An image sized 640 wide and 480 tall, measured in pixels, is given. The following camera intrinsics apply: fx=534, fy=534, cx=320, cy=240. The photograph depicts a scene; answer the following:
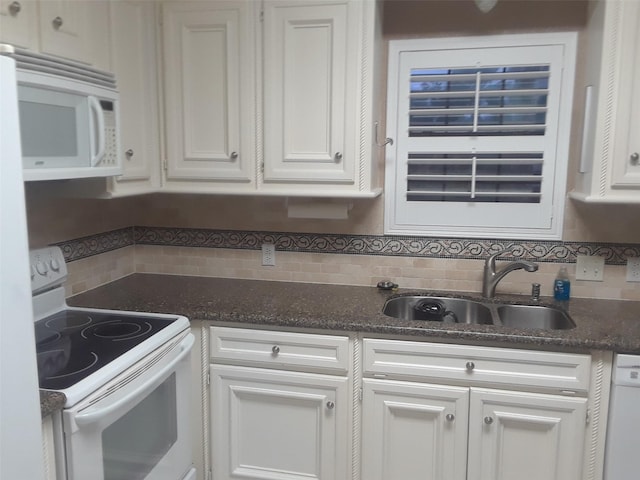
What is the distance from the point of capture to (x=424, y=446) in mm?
1995

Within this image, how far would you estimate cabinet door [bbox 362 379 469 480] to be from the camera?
1.95m

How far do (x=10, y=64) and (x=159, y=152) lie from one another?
4.24 ft

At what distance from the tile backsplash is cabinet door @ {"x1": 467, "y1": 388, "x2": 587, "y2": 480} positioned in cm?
64

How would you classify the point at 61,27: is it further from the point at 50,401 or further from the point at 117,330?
the point at 50,401

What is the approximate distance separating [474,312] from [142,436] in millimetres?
1432

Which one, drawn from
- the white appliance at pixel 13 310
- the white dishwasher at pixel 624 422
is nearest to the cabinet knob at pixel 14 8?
the white appliance at pixel 13 310

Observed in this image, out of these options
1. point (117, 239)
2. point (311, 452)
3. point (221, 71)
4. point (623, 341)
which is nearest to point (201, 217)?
point (117, 239)

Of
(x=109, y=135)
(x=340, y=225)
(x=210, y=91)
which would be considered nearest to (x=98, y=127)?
(x=109, y=135)

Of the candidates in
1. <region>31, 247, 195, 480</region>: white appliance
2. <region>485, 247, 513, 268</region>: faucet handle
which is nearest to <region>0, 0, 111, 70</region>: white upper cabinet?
<region>31, 247, 195, 480</region>: white appliance

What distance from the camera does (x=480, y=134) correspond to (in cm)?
234

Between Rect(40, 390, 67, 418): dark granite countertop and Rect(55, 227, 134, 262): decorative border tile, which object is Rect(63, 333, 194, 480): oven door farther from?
Rect(55, 227, 134, 262): decorative border tile

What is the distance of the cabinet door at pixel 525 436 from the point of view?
6.14ft

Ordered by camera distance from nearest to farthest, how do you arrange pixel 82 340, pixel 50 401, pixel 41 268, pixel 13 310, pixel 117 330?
pixel 13 310
pixel 50 401
pixel 82 340
pixel 117 330
pixel 41 268

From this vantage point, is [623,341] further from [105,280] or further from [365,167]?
[105,280]
